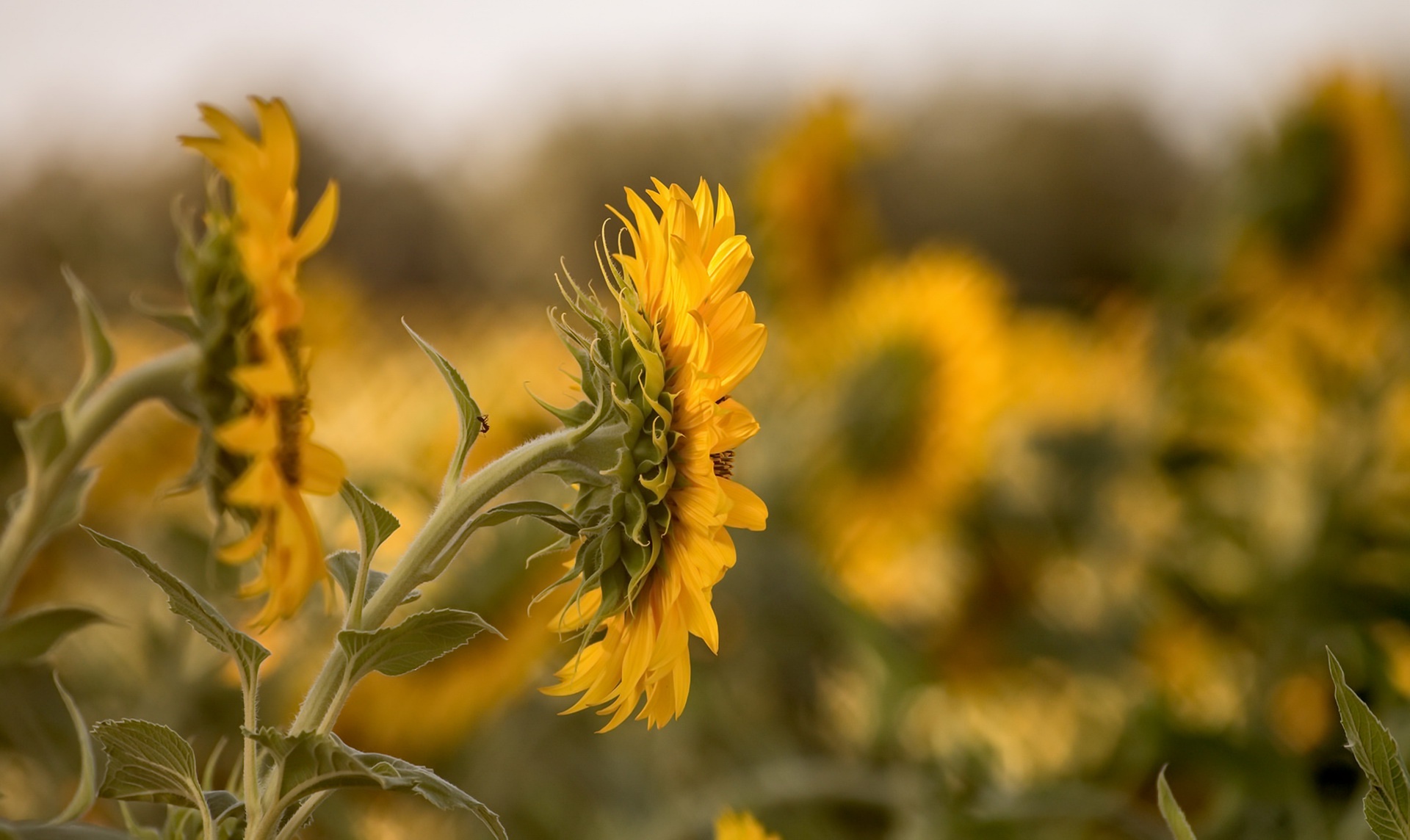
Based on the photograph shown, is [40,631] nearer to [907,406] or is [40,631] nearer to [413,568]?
[413,568]

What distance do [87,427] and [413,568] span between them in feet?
0.21

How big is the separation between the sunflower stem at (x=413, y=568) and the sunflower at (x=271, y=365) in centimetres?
1

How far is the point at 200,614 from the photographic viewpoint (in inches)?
7.6

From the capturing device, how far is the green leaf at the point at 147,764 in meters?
0.19

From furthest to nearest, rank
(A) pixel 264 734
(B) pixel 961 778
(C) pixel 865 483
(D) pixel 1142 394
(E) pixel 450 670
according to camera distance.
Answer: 1. (D) pixel 1142 394
2. (C) pixel 865 483
3. (E) pixel 450 670
4. (B) pixel 961 778
5. (A) pixel 264 734

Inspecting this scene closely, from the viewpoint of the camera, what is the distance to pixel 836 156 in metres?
1.10

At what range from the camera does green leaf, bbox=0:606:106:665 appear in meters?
0.24

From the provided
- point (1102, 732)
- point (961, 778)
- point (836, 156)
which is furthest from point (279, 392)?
point (836, 156)

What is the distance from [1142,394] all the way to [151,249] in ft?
3.27

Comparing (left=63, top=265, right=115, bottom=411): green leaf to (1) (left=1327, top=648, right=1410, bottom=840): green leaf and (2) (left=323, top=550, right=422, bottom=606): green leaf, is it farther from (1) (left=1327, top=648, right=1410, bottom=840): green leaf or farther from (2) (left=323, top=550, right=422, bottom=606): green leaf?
(1) (left=1327, top=648, right=1410, bottom=840): green leaf

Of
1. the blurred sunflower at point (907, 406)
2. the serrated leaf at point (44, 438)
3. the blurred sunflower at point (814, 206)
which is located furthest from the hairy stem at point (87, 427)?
the blurred sunflower at point (814, 206)

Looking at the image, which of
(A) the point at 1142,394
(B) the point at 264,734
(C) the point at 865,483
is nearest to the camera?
(B) the point at 264,734

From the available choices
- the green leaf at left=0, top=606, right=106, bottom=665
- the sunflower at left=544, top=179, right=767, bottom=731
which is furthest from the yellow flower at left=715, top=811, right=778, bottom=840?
the green leaf at left=0, top=606, right=106, bottom=665

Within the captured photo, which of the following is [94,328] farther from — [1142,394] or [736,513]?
[1142,394]
